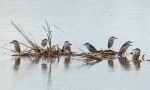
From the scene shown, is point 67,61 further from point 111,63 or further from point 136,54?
point 136,54

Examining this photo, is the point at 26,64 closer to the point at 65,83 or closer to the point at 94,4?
the point at 65,83

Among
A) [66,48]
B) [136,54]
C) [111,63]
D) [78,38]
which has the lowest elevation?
[111,63]

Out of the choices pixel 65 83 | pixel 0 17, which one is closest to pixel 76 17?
pixel 0 17

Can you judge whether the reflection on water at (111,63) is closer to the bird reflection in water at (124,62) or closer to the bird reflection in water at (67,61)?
the bird reflection in water at (124,62)

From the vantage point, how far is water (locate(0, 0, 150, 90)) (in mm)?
11891

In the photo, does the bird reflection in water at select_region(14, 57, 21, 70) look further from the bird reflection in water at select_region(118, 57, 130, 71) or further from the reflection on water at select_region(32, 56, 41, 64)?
the bird reflection in water at select_region(118, 57, 130, 71)

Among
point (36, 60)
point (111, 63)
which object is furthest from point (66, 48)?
point (111, 63)

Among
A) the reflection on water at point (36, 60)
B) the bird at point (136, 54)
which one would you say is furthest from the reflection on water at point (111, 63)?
the reflection on water at point (36, 60)

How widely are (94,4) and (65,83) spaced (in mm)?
17227

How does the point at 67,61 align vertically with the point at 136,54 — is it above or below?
below

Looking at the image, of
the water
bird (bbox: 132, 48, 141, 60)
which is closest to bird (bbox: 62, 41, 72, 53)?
the water

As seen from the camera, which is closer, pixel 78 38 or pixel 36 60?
pixel 36 60

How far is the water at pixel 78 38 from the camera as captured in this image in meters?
11.9

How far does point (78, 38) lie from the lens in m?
17.8
